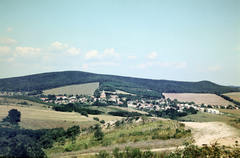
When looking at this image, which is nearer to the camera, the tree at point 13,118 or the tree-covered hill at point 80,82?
the tree at point 13,118

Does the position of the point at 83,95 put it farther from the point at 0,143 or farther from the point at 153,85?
the point at 0,143

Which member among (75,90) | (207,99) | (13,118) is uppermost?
(75,90)

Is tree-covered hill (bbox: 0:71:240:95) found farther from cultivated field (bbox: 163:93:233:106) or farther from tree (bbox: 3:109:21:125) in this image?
tree (bbox: 3:109:21:125)

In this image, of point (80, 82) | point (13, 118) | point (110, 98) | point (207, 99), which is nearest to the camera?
point (13, 118)

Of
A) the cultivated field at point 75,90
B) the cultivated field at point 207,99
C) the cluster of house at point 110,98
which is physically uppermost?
the cultivated field at point 75,90

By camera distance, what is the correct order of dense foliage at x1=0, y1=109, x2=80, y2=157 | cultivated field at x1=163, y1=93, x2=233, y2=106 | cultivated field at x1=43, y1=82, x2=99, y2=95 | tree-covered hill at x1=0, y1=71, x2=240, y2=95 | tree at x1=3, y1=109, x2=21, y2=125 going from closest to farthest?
dense foliage at x1=0, y1=109, x2=80, y2=157 → tree at x1=3, y1=109, x2=21, y2=125 → cultivated field at x1=163, y1=93, x2=233, y2=106 → tree-covered hill at x1=0, y1=71, x2=240, y2=95 → cultivated field at x1=43, y1=82, x2=99, y2=95

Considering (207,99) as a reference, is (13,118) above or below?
below

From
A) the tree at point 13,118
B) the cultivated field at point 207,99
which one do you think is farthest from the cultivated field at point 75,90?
the tree at point 13,118

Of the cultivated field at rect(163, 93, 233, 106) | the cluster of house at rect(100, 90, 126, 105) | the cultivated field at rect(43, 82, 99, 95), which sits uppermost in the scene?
the cultivated field at rect(43, 82, 99, 95)

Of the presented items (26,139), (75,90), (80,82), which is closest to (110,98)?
(75,90)

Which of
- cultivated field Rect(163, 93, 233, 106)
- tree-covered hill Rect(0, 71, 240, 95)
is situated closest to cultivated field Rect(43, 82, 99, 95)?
tree-covered hill Rect(0, 71, 240, 95)

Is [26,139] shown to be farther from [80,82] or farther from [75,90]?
[80,82]

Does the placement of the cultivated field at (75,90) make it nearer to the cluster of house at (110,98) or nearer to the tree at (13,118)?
the cluster of house at (110,98)

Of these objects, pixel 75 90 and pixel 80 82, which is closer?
pixel 75 90
